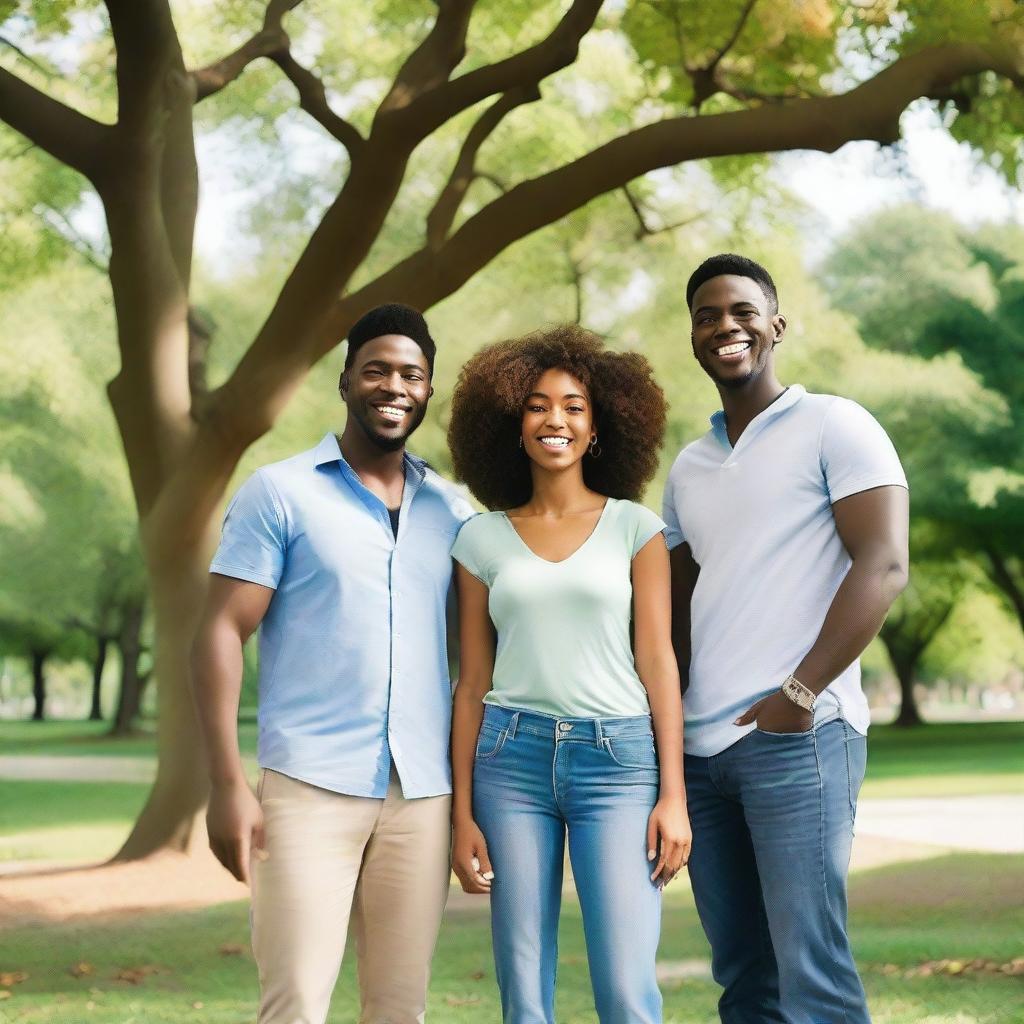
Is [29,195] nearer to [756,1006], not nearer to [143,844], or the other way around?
[143,844]

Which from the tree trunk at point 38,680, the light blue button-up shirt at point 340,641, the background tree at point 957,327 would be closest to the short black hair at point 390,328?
the light blue button-up shirt at point 340,641

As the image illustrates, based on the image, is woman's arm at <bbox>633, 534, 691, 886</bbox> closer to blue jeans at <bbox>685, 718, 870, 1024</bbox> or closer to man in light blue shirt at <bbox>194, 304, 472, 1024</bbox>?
blue jeans at <bbox>685, 718, 870, 1024</bbox>

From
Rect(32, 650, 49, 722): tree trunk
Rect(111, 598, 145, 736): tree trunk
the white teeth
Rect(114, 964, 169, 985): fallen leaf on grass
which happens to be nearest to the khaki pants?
the white teeth

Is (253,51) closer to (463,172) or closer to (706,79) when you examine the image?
(463,172)

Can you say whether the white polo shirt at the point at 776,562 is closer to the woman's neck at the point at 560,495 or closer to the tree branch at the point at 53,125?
the woman's neck at the point at 560,495

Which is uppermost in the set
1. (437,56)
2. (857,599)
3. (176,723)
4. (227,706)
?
(437,56)

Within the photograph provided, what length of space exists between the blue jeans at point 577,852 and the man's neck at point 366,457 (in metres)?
0.94

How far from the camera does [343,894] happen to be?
4.25 m

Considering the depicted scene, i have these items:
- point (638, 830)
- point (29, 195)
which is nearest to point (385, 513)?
point (638, 830)

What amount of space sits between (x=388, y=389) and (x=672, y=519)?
1.03 m

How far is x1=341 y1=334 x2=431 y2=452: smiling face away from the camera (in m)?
4.47

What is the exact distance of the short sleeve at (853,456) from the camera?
4230 millimetres

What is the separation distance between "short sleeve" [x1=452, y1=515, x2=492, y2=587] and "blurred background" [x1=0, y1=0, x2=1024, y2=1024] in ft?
3.88

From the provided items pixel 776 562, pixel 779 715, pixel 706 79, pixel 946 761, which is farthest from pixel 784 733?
pixel 946 761
